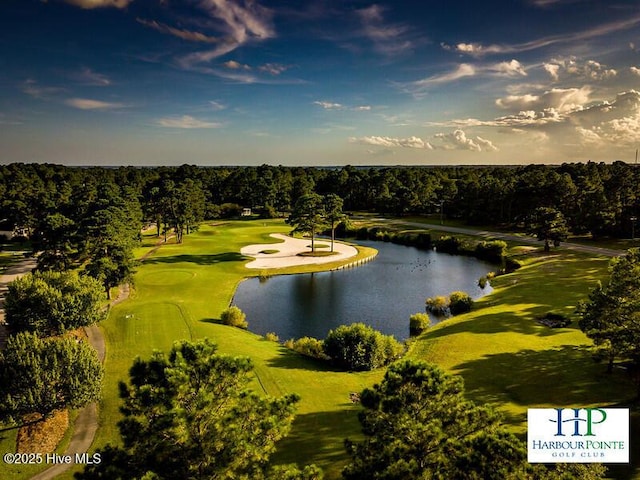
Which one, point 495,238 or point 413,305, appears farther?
point 495,238

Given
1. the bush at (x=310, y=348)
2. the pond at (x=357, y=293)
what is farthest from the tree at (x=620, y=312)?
the pond at (x=357, y=293)

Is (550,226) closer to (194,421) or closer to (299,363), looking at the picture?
(299,363)

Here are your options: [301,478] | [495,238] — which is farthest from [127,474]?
[495,238]

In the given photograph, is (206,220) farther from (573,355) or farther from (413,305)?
(573,355)

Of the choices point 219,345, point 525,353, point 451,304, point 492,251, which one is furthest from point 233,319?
point 492,251

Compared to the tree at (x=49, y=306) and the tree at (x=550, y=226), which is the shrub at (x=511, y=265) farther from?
the tree at (x=49, y=306)

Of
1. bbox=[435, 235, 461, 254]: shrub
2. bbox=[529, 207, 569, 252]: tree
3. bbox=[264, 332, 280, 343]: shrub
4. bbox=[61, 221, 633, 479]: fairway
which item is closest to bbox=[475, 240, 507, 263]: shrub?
bbox=[435, 235, 461, 254]: shrub
